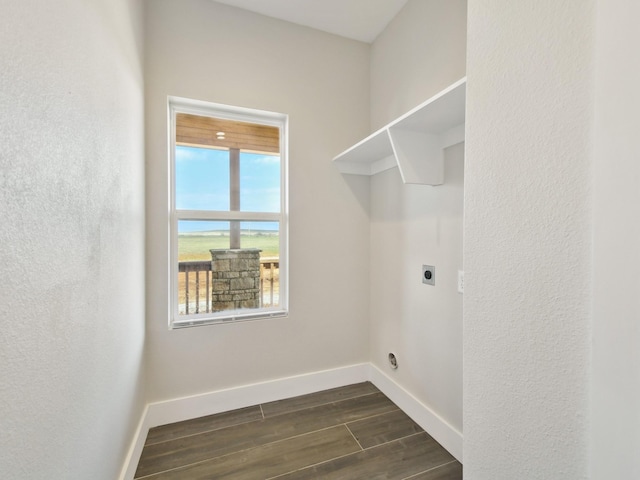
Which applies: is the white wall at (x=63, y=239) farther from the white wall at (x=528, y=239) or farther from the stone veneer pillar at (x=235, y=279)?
the white wall at (x=528, y=239)

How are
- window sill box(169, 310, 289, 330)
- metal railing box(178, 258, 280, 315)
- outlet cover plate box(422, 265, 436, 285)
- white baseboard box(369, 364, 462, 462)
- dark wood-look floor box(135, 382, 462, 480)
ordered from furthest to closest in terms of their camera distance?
metal railing box(178, 258, 280, 315) < window sill box(169, 310, 289, 330) < outlet cover plate box(422, 265, 436, 285) < white baseboard box(369, 364, 462, 462) < dark wood-look floor box(135, 382, 462, 480)

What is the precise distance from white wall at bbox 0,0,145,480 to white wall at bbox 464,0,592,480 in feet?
3.70

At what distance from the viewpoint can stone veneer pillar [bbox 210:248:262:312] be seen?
2080 millimetres

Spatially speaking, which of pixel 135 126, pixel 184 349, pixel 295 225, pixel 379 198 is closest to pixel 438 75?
pixel 379 198

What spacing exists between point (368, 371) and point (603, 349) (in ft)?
6.53

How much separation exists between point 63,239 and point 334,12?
2155mm

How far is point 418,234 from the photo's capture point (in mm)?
1823

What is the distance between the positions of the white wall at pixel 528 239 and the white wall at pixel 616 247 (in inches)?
1.1

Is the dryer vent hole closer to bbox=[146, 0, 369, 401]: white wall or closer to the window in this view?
bbox=[146, 0, 369, 401]: white wall

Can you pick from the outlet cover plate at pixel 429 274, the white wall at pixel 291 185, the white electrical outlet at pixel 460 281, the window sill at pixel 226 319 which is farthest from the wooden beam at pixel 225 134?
the white electrical outlet at pixel 460 281

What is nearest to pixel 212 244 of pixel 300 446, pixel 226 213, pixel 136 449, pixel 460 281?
pixel 226 213

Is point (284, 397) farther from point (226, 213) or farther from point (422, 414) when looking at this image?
point (226, 213)

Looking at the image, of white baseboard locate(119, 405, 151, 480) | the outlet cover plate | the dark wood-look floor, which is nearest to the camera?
white baseboard locate(119, 405, 151, 480)

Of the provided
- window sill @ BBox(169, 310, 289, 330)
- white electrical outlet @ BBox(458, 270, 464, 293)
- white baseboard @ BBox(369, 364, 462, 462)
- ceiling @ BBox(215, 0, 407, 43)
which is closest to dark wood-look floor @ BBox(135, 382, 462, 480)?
white baseboard @ BBox(369, 364, 462, 462)
